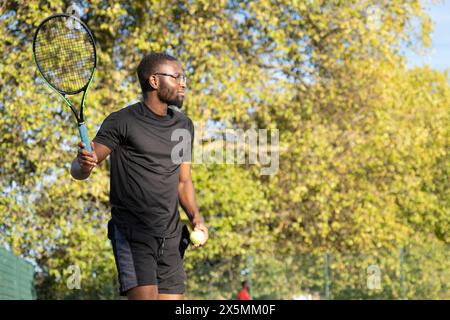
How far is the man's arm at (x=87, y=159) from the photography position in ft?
17.0

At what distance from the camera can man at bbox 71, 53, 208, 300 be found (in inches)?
214

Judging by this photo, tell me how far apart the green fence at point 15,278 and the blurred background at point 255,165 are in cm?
10

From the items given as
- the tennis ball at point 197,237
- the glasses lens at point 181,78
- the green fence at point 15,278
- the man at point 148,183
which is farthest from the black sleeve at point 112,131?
the green fence at point 15,278

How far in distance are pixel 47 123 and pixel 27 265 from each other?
2631mm

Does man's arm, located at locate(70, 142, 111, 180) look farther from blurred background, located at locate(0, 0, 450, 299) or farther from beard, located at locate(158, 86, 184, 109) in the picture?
blurred background, located at locate(0, 0, 450, 299)

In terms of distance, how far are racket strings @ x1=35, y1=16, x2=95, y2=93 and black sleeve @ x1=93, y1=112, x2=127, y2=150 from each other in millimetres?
530

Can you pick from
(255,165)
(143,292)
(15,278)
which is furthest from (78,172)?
(255,165)

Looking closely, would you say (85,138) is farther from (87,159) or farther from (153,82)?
(153,82)

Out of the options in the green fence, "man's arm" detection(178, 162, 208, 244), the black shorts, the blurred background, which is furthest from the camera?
the blurred background

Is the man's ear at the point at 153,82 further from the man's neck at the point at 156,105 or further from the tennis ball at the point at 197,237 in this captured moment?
the tennis ball at the point at 197,237

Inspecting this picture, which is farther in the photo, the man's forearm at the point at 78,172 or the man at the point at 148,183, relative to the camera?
the man at the point at 148,183

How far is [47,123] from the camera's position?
17547 millimetres

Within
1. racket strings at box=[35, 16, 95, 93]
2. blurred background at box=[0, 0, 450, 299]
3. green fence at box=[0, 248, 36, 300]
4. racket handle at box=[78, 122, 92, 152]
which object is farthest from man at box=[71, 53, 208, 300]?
blurred background at box=[0, 0, 450, 299]

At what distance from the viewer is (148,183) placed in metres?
5.52
